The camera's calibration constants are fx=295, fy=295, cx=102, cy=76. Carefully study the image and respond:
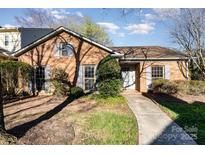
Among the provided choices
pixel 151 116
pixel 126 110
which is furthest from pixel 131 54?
pixel 151 116

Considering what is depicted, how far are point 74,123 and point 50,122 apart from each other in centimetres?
101

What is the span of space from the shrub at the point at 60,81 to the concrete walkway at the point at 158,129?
7652mm

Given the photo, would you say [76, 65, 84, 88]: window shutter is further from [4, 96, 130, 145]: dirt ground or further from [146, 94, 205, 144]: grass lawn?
[146, 94, 205, 144]: grass lawn

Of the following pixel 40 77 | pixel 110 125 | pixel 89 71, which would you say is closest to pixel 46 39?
pixel 40 77

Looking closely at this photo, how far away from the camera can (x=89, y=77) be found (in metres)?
23.3

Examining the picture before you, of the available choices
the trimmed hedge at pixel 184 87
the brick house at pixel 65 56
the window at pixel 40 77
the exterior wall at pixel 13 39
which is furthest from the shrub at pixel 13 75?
the exterior wall at pixel 13 39

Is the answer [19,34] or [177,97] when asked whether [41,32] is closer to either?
[19,34]

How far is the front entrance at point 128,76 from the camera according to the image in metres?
26.3

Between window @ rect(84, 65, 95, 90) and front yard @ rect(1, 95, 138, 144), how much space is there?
549 cm

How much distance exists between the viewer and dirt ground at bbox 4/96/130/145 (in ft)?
32.0

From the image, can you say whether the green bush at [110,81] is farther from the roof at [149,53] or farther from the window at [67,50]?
the roof at [149,53]

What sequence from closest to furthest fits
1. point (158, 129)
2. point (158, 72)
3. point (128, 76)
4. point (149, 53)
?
1. point (158, 129)
2. point (158, 72)
3. point (149, 53)
4. point (128, 76)

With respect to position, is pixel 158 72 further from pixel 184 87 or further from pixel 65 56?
pixel 65 56
